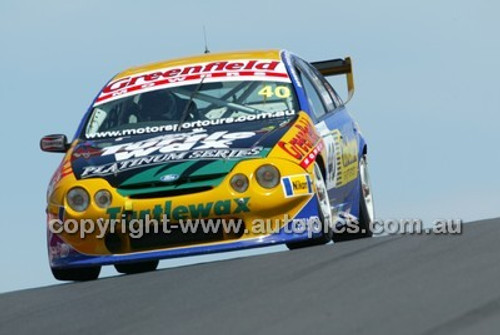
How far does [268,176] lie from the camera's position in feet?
31.7

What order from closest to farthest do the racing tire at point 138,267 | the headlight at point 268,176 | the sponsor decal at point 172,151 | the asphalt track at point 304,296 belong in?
1. the asphalt track at point 304,296
2. the headlight at point 268,176
3. the sponsor decal at point 172,151
4. the racing tire at point 138,267

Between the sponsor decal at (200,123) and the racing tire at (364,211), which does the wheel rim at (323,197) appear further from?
the racing tire at (364,211)

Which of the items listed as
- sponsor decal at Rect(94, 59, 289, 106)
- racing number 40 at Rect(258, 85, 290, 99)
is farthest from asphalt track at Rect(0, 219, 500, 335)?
sponsor decal at Rect(94, 59, 289, 106)

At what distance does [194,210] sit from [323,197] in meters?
0.99

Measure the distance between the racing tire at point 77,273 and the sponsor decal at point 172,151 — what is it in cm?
63

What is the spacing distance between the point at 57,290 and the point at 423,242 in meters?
1.95

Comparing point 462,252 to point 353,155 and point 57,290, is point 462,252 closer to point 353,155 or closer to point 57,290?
point 57,290

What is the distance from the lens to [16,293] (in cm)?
861

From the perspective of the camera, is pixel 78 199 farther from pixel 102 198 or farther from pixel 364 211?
pixel 364 211

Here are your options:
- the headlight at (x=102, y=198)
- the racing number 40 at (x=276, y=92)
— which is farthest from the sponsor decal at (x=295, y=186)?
the racing number 40 at (x=276, y=92)

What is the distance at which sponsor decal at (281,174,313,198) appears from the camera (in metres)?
9.68

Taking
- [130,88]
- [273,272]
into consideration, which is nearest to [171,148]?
[130,88]

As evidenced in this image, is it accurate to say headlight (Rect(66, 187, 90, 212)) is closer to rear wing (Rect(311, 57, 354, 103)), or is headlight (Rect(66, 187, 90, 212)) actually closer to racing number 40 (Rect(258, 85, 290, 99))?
racing number 40 (Rect(258, 85, 290, 99))

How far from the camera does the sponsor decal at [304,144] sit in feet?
32.3
